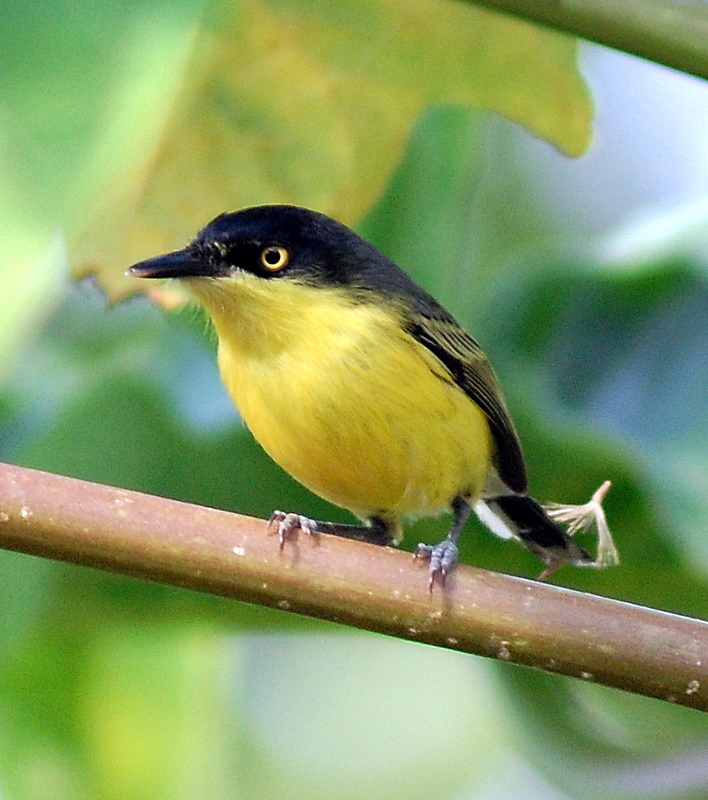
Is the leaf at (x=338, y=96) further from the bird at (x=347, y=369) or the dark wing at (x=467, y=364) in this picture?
the dark wing at (x=467, y=364)

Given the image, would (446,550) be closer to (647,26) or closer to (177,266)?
(177,266)

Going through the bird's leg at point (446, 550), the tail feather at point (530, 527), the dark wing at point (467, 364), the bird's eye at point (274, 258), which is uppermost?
the bird's eye at point (274, 258)

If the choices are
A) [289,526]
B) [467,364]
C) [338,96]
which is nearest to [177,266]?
[338,96]

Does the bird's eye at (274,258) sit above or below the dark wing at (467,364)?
above

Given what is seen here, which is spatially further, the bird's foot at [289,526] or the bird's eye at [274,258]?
the bird's eye at [274,258]

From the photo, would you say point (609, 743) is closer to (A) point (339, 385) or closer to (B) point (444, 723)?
(A) point (339, 385)

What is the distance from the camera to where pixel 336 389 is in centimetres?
266

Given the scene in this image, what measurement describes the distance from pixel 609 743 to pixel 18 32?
5.95ft

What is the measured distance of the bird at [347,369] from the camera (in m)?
2.66

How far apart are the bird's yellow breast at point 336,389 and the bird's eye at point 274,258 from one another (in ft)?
0.15

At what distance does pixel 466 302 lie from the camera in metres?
3.00

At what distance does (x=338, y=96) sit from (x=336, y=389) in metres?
0.59

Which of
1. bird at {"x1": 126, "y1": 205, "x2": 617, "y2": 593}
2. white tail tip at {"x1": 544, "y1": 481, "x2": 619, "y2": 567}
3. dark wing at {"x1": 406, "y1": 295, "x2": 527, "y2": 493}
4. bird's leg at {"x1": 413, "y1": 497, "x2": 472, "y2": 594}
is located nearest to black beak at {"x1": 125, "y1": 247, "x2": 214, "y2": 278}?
bird at {"x1": 126, "y1": 205, "x2": 617, "y2": 593}

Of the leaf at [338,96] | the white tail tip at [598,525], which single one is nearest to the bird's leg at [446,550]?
the white tail tip at [598,525]
